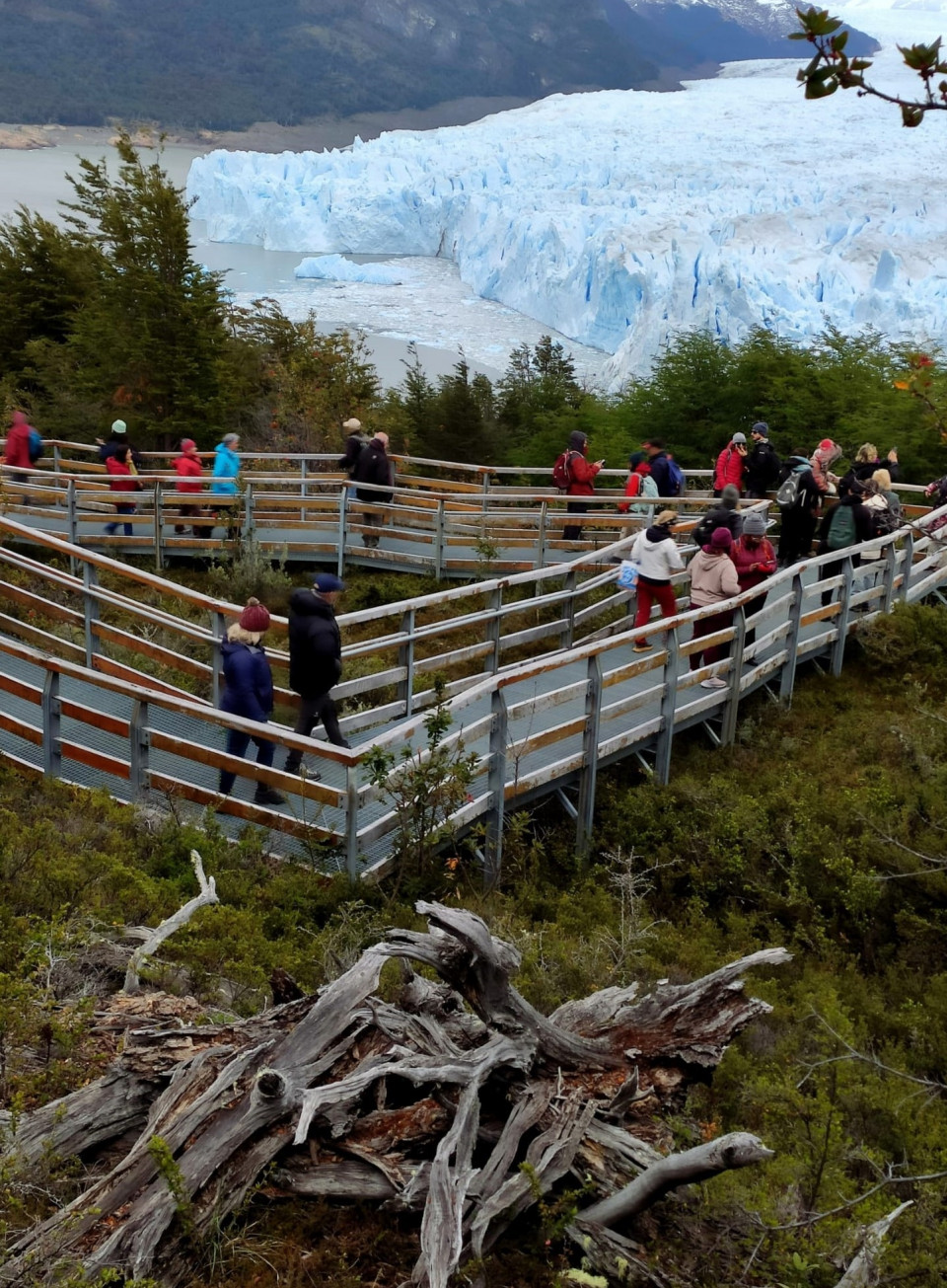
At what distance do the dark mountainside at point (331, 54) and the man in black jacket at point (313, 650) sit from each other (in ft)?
358

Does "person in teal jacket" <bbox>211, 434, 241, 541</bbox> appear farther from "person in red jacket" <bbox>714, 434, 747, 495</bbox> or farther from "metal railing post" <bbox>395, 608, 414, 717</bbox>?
"metal railing post" <bbox>395, 608, 414, 717</bbox>

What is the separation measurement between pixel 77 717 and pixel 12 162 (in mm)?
100370

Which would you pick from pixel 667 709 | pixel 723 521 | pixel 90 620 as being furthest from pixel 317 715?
pixel 723 521

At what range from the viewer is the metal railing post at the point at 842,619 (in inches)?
411

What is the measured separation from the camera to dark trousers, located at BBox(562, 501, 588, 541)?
1485cm

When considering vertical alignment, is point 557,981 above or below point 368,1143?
below

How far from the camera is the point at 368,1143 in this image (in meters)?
3.40

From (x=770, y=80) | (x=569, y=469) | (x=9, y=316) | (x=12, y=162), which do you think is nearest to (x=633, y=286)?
(x=9, y=316)

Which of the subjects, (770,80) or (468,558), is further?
(770,80)

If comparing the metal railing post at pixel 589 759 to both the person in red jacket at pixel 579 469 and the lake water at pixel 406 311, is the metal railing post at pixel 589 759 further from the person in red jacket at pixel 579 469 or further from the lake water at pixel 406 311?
the lake water at pixel 406 311

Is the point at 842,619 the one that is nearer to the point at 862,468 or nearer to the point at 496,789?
the point at 862,468

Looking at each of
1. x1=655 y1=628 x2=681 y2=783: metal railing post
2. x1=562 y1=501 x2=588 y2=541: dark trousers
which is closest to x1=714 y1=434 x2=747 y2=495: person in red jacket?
x1=562 y1=501 x2=588 y2=541: dark trousers

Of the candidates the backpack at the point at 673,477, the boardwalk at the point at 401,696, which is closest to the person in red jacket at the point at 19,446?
the boardwalk at the point at 401,696

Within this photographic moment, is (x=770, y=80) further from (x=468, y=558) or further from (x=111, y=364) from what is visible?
(x=468, y=558)
